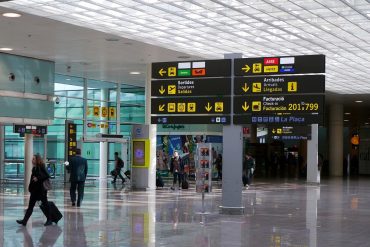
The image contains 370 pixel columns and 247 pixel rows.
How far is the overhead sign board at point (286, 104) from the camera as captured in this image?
16.5 metres

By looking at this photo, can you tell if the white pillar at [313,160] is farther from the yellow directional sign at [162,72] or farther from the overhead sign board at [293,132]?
the yellow directional sign at [162,72]

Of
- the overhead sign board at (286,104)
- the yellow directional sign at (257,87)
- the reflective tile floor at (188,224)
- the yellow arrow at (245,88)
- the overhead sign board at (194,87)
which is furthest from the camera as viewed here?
the overhead sign board at (194,87)

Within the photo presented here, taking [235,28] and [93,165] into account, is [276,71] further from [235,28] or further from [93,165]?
[93,165]

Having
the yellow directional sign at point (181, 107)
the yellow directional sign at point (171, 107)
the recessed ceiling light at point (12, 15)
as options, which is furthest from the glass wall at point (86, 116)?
the yellow directional sign at point (181, 107)

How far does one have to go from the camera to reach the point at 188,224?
1552 cm

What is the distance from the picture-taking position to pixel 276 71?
55.7ft

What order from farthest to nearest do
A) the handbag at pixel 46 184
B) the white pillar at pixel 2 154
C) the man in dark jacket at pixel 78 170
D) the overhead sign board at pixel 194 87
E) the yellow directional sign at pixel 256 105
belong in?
the white pillar at pixel 2 154, the man in dark jacket at pixel 78 170, the overhead sign board at pixel 194 87, the yellow directional sign at pixel 256 105, the handbag at pixel 46 184

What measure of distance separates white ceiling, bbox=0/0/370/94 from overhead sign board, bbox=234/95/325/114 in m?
3.19

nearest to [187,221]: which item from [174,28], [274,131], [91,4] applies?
[91,4]

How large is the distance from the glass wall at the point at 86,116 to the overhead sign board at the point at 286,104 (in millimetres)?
20251

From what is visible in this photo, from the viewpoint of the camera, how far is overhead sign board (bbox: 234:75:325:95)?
16.6m

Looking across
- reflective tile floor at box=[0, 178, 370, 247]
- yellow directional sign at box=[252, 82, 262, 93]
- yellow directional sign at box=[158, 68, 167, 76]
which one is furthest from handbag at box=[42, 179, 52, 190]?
yellow directional sign at box=[252, 82, 262, 93]

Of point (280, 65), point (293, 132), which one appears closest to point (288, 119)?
point (280, 65)

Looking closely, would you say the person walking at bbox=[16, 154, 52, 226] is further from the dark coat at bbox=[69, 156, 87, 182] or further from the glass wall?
the glass wall
